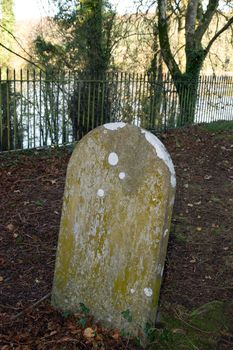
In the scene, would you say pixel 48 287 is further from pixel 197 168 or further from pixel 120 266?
pixel 197 168

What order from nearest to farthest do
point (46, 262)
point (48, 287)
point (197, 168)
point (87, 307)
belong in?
1. point (87, 307)
2. point (48, 287)
3. point (46, 262)
4. point (197, 168)

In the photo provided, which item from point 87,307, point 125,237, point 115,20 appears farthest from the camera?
point 115,20

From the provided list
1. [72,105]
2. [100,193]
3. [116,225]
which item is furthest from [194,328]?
[72,105]

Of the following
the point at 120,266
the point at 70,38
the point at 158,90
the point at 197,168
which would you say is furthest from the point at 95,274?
the point at 70,38

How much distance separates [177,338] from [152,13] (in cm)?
1413

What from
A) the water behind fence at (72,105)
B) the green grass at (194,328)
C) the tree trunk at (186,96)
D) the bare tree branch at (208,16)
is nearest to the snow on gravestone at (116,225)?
the green grass at (194,328)

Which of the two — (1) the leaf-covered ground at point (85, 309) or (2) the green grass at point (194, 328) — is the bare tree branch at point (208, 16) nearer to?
(1) the leaf-covered ground at point (85, 309)

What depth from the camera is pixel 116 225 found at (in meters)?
2.43

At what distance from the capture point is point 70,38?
11.6 meters

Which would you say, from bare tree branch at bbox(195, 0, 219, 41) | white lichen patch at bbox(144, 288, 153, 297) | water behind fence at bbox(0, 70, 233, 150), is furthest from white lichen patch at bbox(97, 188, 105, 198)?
bare tree branch at bbox(195, 0, 219, 41)

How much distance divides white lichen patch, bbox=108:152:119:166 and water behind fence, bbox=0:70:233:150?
5.28m

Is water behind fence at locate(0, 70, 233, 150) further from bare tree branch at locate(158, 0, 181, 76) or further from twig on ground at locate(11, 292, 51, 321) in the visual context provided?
twig on ground at locate(11, 292, 51, 321)

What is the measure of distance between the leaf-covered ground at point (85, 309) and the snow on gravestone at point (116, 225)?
0.16m

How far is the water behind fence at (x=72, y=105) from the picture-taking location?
7.58 metres
